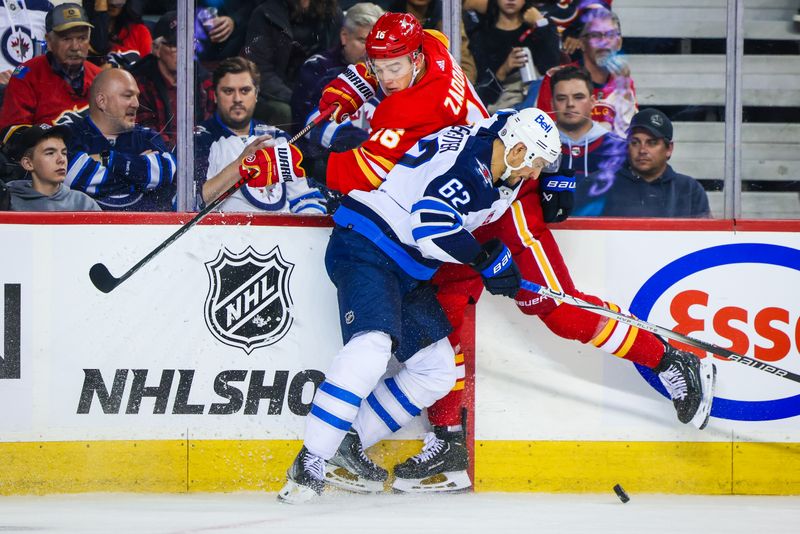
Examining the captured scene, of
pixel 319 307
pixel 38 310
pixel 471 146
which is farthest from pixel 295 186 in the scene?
pixel 38 310

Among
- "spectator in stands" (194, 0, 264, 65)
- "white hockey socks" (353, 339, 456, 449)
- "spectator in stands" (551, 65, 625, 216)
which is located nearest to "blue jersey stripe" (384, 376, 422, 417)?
"white hockey socks" (353, 339, 456, 449)

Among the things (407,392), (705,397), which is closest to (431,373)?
(407,392)

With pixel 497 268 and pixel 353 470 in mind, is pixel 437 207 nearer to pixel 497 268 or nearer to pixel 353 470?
pixel 497 268

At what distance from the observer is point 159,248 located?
3.76m

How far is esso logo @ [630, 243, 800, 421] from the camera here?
3959 millimetres

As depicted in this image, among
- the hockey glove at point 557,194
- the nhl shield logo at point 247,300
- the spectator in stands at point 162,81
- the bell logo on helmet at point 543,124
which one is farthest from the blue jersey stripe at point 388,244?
the spectator in stands at point 162,81

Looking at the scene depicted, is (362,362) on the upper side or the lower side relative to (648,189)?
lower

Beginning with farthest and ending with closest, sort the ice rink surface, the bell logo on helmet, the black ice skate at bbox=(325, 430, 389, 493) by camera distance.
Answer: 1. the black ice skate at bbox=(325, 430, 389, 493)
2. the bell logo on helmet
3. the ice rink surface

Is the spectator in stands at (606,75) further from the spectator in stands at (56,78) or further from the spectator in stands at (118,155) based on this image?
the spectator in stands at (56,78)

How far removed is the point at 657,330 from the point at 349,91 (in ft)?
4.07

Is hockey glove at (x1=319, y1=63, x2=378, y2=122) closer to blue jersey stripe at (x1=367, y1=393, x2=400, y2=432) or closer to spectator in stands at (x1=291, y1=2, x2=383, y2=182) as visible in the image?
spectator in stands at (x1=291, y1=2, x2=383, y2=182)

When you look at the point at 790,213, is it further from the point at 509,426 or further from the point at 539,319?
the point at 509,426

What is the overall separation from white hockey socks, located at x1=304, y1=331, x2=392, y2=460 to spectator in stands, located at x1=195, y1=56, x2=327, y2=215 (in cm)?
56

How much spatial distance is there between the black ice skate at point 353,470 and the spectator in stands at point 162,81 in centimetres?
113
